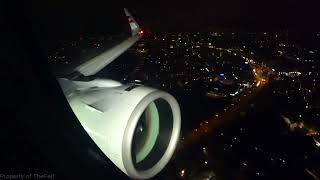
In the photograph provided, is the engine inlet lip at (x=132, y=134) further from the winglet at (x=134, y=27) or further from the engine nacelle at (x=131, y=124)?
the winglet at (x=134, y=27)

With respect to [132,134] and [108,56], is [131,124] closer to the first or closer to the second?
[132,134]

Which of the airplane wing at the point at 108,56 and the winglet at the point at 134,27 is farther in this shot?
the winglet at the point at 134,27

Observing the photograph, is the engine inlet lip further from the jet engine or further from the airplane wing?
the airplane wing

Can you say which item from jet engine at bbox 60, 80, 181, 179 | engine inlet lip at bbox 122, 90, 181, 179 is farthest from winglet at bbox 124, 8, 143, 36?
engine inlet lip at bbox 122, 90, 181, 179

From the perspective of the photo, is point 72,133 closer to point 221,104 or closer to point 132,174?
point 132,174

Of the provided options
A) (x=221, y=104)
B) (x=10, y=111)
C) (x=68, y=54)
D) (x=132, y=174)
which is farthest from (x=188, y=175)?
(x=10, y=111)

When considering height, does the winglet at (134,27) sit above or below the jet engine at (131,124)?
below

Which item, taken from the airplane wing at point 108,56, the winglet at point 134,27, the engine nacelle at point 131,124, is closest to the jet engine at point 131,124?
the engine nacelle at point 131,124
